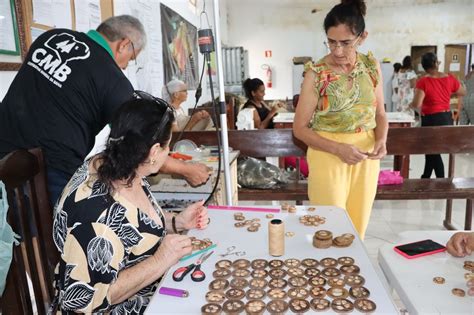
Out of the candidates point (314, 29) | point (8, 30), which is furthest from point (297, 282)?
point (314, 29)

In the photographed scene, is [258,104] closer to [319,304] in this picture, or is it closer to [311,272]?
[311,272]

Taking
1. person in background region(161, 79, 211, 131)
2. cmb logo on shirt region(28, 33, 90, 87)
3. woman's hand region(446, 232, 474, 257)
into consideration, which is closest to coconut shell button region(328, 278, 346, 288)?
woman's hand region(446, 232, 474, 257)

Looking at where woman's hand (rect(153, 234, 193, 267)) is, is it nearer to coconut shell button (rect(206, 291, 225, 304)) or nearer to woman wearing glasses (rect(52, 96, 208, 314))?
woman wearing glasses (rect(52, 96, 208, 314))

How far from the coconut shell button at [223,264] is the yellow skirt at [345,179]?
806 millimetres

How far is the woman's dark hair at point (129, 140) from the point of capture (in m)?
1.08

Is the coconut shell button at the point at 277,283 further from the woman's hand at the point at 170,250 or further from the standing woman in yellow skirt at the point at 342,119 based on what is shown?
the standing woman in yellow skirt at the point at 342,119

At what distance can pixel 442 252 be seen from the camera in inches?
44.1

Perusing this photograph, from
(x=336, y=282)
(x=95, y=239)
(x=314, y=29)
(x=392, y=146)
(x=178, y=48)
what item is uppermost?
(x=314, y=29)

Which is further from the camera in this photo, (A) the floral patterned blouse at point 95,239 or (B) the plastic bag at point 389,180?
(B) the plastic bag at point 389,180

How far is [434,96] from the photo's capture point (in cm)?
457

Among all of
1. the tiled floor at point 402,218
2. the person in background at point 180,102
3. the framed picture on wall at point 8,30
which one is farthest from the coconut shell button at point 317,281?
the person in background at point 180,102

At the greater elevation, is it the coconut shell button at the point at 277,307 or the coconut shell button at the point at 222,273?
the coconut shell button at the point at 277,307

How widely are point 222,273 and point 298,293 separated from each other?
212mm

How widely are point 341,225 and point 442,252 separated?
0.31 m
